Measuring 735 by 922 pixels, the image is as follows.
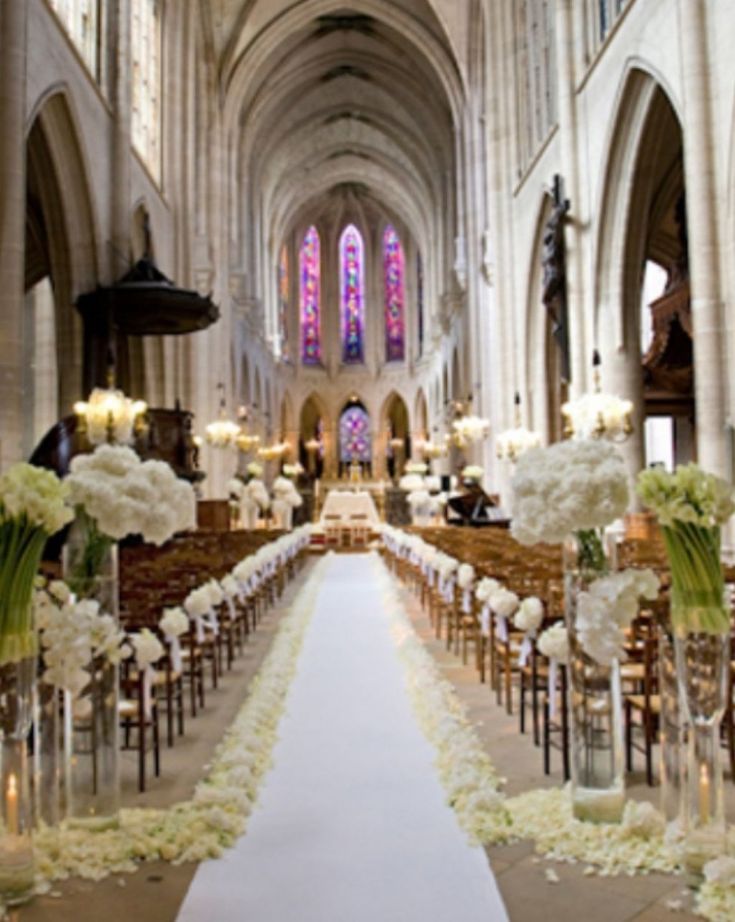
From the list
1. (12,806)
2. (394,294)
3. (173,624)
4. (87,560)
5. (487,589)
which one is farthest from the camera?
(394,294)

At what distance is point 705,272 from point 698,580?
7794 mm

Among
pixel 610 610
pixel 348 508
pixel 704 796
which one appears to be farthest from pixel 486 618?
pixel 348 508

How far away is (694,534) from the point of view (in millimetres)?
3301

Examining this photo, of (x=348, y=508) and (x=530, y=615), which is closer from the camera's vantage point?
(x=530, y=615)

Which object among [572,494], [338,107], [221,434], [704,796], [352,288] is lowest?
[704,796]

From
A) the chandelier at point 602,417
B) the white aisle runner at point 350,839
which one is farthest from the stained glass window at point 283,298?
the white aisle runner at point 350,839

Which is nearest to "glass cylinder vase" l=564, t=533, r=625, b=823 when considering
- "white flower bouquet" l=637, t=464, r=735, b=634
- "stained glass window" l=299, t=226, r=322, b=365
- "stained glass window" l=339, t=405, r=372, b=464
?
"white flower bouquet" l=637, t=464, r=735, b=634

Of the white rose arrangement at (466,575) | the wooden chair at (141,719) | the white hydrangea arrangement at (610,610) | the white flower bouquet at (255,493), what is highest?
the white flower bouquet at (255,493)

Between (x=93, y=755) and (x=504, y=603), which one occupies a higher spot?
(x=504, y=603)

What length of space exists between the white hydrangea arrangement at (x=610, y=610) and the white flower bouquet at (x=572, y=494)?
12 cm

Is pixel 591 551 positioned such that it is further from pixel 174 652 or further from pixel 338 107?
pixel 338 107

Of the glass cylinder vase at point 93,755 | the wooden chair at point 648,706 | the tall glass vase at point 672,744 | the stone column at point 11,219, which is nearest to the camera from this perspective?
the tall glass vase at point 672,744

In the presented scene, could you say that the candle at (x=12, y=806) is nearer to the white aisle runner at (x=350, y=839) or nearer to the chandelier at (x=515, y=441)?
the white aisle runner at (x=350, y=839)

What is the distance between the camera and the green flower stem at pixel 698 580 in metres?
3.29
